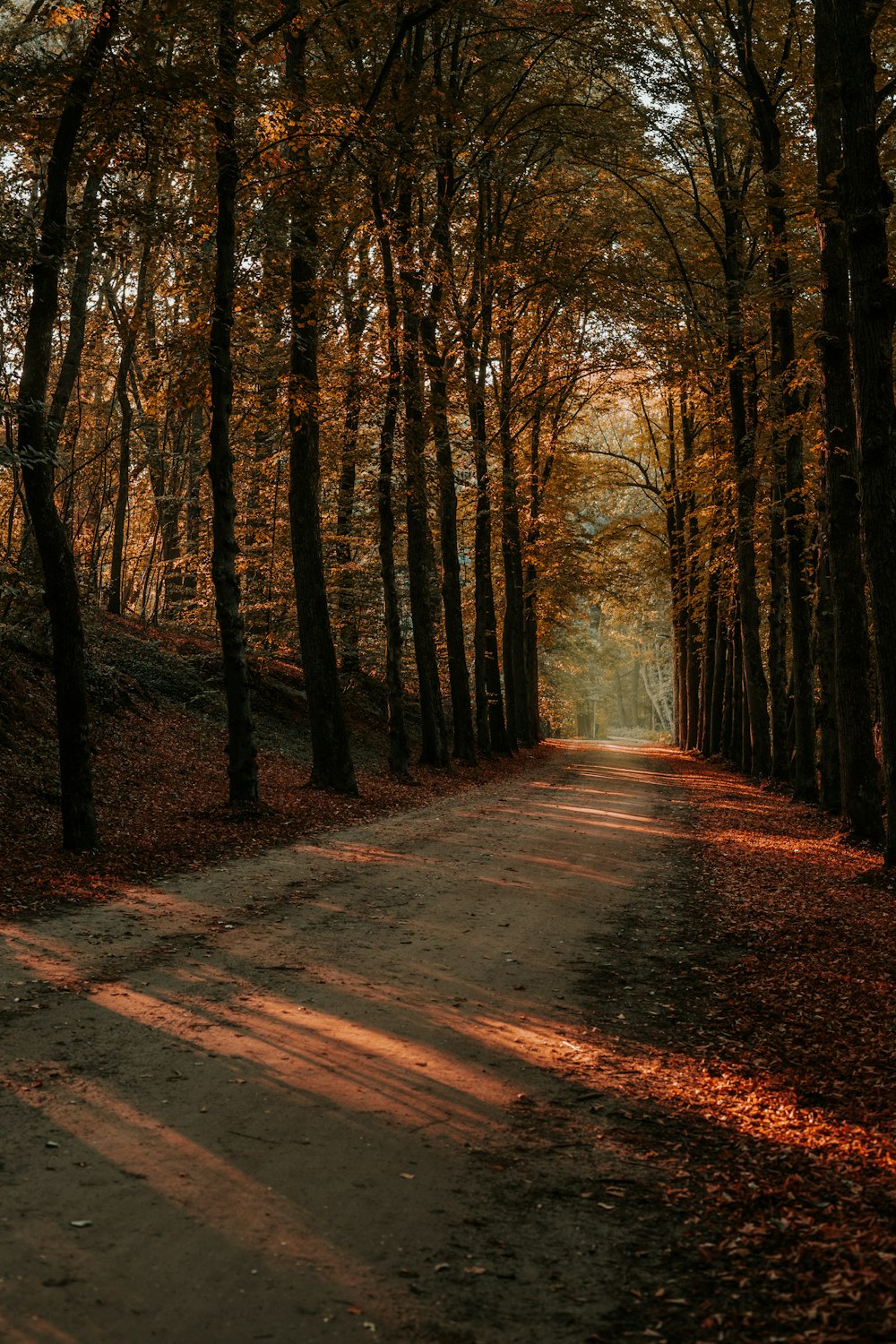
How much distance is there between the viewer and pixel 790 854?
12.6 meters

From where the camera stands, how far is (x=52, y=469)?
10672mm

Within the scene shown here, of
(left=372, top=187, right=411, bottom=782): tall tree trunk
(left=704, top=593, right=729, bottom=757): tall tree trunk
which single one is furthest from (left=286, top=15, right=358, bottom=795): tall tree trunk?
(left=704, top=593, right=729, bottom=757): tall tree trunk

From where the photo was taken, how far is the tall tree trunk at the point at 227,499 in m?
13.4

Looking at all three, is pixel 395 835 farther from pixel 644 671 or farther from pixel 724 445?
pixel 644 671

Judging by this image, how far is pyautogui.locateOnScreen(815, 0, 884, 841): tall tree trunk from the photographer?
12539 millimetres

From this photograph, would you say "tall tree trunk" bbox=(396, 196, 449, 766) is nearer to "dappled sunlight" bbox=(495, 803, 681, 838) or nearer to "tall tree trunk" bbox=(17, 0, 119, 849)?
"dappled sunlight" bbox=(495, 803, 681, 838)

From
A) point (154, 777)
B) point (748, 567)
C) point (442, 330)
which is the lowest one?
point (154, 777)

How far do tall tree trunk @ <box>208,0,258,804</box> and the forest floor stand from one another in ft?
13.9

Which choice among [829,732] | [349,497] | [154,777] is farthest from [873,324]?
[349,497]

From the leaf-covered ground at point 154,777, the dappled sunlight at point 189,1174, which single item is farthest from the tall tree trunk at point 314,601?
the dappled sunlight at point 189,1174

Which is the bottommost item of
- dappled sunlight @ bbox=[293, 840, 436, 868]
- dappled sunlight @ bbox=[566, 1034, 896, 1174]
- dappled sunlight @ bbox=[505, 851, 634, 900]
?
dappled sunlight @ bbox=[505, 851, 634, 900]

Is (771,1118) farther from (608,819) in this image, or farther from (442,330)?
(442,330)

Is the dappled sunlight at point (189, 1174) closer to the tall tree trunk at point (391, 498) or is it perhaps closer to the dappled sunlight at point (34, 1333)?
the dappled sunlight at point (34, 1333)

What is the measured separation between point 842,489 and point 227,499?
8.16m
